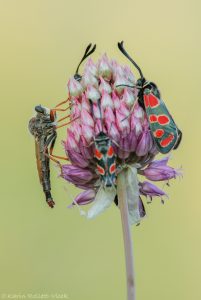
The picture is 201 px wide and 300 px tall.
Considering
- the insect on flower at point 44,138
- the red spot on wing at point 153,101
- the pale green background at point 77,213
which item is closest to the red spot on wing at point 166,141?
the red spot on wing at point 153,101

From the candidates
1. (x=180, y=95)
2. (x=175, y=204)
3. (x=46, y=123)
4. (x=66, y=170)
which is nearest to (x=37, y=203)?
(x=175, y=204)

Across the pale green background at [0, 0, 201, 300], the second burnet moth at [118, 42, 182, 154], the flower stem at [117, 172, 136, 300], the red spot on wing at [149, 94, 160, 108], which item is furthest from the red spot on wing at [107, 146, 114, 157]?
the pale green background at [0, 0, 201, 300]

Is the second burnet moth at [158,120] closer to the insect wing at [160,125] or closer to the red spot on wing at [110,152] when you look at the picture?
the insect wing at [160,125]

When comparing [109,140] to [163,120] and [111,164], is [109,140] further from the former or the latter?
[163,120]

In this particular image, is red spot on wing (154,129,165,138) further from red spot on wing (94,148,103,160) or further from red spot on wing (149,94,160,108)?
red spot on wing (94,148,103,160)

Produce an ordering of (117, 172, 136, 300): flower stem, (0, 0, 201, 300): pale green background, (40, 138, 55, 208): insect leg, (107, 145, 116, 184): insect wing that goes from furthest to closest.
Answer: (0, 0, 201, 300): pale green background → (40, 138, 55, 208): insect leg → (107, 145, 116, 184): insect wing → (117, 172, 136, 300): flower stem

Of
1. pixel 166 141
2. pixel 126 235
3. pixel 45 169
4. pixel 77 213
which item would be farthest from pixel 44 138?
pixel 77 213
